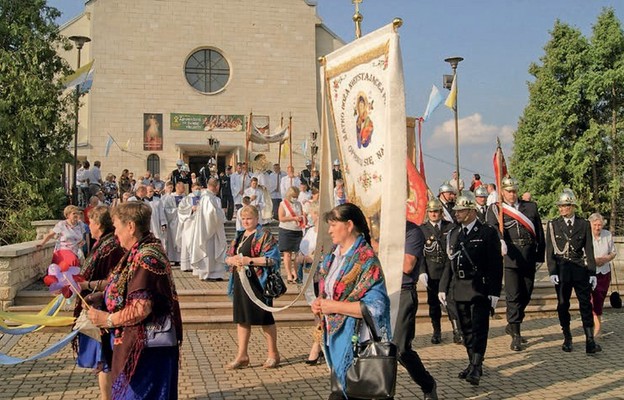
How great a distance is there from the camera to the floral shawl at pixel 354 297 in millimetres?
4086

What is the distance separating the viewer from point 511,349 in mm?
8711

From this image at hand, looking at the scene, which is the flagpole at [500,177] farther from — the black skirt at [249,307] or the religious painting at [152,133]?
the religious painting at [152,133]

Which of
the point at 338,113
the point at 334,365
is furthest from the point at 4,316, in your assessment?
the point at 338,113

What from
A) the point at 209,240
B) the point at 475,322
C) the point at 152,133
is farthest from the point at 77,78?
the point at 152,133

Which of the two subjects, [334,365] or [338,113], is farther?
[338,113]

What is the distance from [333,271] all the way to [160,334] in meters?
1.24

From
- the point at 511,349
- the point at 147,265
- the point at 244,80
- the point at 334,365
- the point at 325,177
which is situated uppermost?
the point at 244,80

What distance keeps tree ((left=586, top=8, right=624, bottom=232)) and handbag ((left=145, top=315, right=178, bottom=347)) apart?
28.2 meters

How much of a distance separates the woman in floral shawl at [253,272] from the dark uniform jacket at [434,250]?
2.68 m

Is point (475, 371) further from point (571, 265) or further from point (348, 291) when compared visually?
point (348, 291)

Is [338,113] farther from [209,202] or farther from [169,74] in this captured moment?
[169,74]

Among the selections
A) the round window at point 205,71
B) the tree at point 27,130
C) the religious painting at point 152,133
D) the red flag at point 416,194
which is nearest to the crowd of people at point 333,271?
the red flag at point 416,194

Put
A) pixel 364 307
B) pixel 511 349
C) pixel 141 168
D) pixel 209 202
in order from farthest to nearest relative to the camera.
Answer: pixel 141 168
pixel 209 202
pixel 511 349
pixel 364 307

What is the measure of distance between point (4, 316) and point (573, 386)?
5.64 meters
